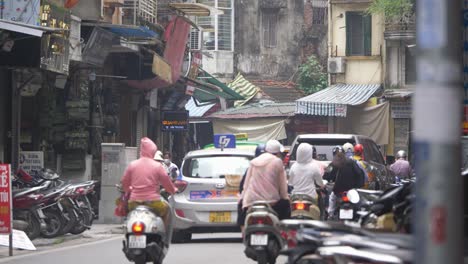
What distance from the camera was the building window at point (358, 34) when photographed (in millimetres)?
44312

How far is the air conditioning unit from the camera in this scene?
4416cm

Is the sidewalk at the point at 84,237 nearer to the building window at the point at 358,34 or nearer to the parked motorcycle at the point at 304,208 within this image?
the parked motorcycle at the point at 304,208

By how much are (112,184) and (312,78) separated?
87.6 ft

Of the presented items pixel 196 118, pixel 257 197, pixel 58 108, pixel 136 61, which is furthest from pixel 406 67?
pixel 257 197

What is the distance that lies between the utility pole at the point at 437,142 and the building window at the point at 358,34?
40.3m

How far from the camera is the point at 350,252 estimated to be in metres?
7.27

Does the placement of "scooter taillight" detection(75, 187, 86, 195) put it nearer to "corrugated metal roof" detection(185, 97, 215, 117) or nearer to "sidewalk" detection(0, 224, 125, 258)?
"sidewalk" detection(0, 224, 125, 258)

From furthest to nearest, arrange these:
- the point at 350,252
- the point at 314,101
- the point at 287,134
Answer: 1. the point at 287,134
2. the point at 314,101
3. the point at 350,252

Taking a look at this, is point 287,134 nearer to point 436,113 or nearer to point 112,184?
point 112,184

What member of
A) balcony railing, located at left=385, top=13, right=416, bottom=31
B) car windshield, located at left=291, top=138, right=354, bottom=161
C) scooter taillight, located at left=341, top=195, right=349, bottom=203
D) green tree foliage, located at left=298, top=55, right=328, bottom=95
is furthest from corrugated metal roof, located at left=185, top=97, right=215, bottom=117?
scooter taillight, located at left=341, top=195, right=349, bottom=203

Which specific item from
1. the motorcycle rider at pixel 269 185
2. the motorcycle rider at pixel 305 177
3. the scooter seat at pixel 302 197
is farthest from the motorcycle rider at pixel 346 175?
the motorcycle rider at pixel 269 185

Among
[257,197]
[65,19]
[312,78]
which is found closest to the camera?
[257,197]

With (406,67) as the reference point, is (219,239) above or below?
below

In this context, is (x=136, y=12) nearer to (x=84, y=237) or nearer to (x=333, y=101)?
(x=333, y=101)
